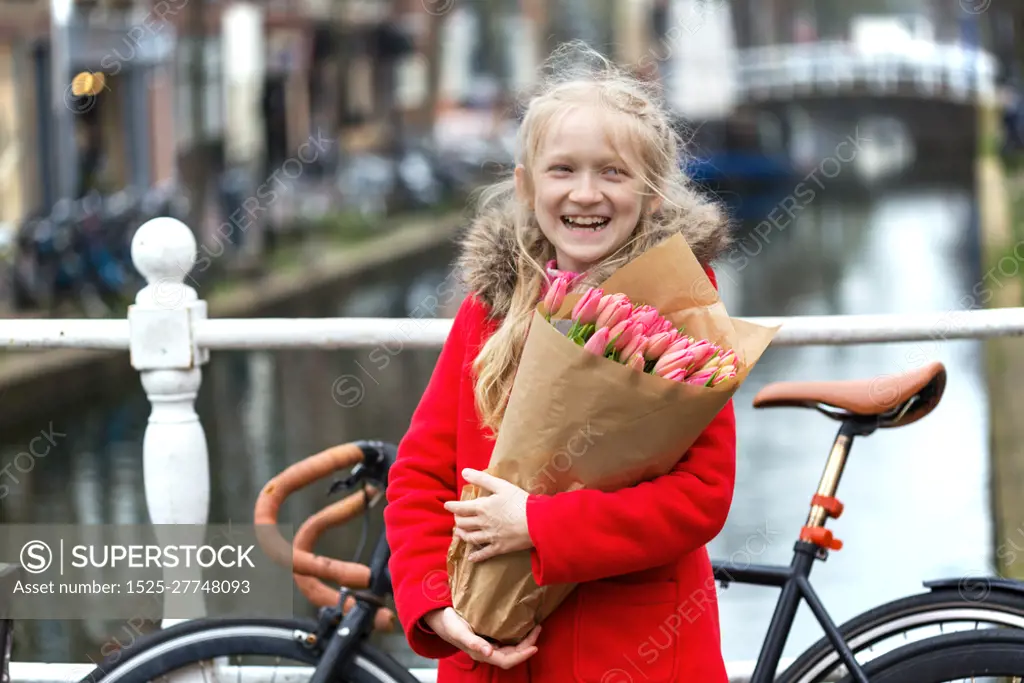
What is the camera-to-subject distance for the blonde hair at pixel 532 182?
1.82m

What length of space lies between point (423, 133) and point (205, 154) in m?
20.5

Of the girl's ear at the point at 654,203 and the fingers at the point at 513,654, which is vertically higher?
the girl's ear at the point at 654,203

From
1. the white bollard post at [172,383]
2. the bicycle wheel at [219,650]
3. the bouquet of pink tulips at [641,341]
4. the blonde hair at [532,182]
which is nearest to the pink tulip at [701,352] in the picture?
the bouquet of pink tulips at [641,341]

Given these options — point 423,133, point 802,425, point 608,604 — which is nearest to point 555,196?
point 608,604

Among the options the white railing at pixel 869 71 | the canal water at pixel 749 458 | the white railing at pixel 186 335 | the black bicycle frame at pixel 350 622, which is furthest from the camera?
the white railing at pixel 869 71

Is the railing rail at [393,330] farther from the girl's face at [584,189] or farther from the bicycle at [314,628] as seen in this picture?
the girl's face at [584,189]

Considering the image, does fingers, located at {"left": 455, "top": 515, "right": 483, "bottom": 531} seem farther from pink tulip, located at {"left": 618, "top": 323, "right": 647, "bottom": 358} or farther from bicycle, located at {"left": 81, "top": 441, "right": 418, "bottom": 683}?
bicycle, located at {"left": 81, "top": 441, "right": 418, "bottom": 683}

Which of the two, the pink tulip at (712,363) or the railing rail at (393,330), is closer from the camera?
the pink tulip at (712,363)

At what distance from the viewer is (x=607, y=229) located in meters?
1.86

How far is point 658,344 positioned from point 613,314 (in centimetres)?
7

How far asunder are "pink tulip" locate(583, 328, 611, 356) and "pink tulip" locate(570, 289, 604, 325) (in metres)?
0.05

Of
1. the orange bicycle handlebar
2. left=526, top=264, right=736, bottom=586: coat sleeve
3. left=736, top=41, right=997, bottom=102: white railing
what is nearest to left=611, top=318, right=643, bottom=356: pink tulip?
left=526, top=264, right=736, bottom=586: coat sleeve

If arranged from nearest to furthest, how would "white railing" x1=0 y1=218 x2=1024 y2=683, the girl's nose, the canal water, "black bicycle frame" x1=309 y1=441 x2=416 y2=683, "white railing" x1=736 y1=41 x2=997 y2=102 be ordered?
the girl's nose < "black bicycle frame" x1=309 y1=441 x2=416 y2=683 < "white railing" x1=0 y1=218 x2=1024 y2=683 < the canal water < "white railing" x1=736 y1=41 x2=997 y2=102

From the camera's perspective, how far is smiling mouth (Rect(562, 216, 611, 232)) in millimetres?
1854
